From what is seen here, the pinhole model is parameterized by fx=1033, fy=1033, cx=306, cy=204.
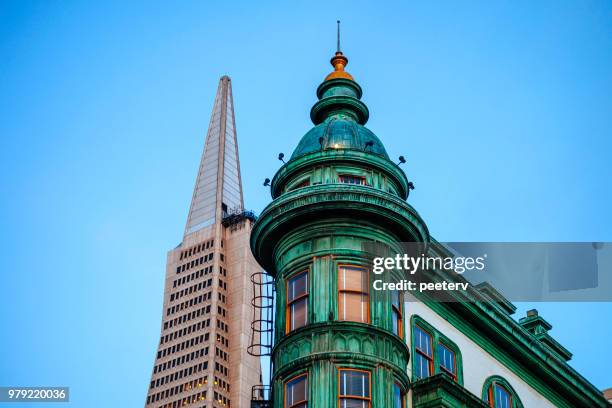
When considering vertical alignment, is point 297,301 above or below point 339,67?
below

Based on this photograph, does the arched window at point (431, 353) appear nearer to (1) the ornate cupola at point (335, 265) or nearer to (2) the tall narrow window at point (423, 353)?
(2) the tall narrow window at point (423, 353)

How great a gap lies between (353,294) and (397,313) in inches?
84.8

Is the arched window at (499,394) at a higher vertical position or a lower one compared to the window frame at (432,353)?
lower

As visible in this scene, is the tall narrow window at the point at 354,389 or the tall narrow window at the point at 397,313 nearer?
the tall narrow window at the point at 354,389

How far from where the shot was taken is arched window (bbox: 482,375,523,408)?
38.8m

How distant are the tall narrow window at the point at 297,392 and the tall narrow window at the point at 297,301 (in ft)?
6.03

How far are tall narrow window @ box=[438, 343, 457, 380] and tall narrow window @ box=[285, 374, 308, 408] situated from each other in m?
7.55

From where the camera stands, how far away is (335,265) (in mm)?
33031

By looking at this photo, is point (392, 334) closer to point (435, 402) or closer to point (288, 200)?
point (435, 402)

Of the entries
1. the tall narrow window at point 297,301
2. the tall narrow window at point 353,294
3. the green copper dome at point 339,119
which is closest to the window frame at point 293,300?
the tall narrow window at point 297,301

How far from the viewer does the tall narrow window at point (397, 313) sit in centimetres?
3369

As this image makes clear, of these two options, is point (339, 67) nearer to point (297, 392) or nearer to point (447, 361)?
point (447, 361)

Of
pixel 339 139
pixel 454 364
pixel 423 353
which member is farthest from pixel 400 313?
pixel 339 139

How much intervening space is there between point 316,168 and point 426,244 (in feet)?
15.3
